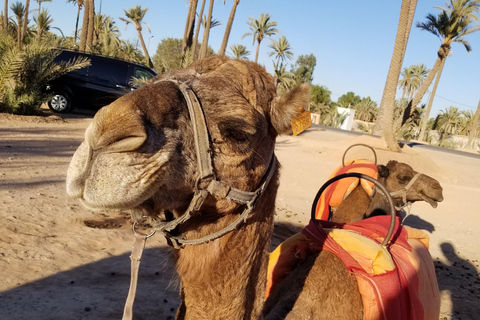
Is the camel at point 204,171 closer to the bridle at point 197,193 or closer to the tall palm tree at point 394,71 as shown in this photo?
the bridle at point 197,193

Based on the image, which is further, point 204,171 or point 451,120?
point 451,120

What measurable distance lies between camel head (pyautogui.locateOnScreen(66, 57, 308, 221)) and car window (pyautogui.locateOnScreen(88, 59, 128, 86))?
548 inches

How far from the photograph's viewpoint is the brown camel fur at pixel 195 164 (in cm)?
132

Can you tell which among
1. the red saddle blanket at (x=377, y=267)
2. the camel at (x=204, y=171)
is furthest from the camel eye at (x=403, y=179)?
the camel at (x=204, y=171)

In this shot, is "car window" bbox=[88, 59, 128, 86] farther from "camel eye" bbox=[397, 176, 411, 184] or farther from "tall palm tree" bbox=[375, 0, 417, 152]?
"camel eye" bbox=[397, 176, 411, 184]

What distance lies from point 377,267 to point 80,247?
3.70m

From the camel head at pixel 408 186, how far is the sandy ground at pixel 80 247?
4.56 ft

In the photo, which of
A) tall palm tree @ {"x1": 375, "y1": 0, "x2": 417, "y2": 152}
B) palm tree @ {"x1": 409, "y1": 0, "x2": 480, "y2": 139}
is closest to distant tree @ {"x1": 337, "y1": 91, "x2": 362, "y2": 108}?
palm tree @ {"x1": 409, "y1": 0, "x2": 480, "y2": 139}

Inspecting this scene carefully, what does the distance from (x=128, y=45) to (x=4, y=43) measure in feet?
85.5

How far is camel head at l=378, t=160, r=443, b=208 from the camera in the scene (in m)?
5.89

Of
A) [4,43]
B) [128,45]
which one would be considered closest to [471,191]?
[4,43]

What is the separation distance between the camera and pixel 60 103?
15.5 metres

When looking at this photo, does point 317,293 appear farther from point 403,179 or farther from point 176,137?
point 403,179

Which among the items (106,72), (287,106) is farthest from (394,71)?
(287,106)
